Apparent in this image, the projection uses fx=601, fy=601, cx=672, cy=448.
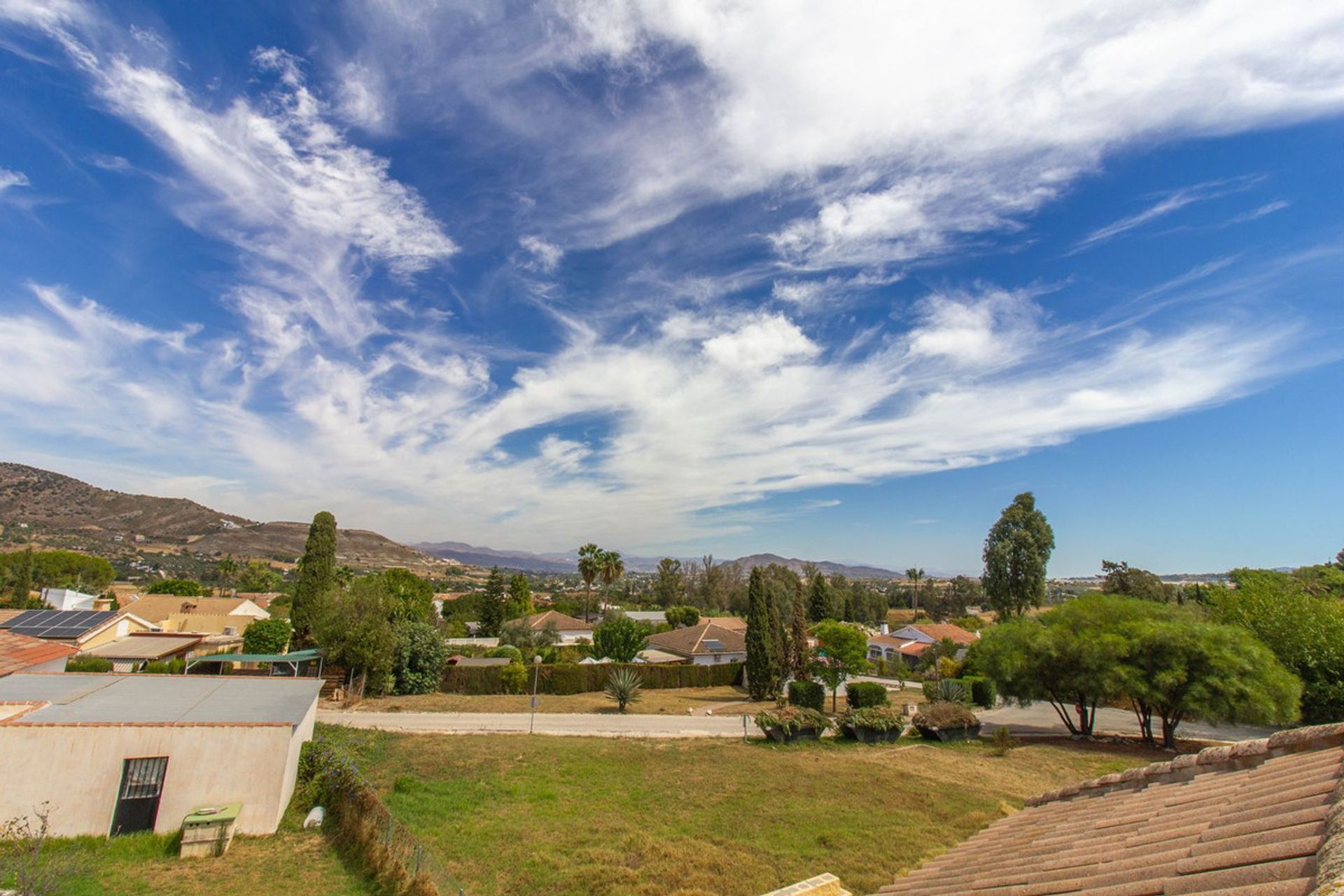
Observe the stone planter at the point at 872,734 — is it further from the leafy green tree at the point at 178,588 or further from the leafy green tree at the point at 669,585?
the leafy green tree at the point at 669,585

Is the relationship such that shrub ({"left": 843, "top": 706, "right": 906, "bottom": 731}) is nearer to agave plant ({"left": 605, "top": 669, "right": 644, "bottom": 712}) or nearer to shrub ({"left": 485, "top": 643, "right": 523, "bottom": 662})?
agave plant ({"left": 605, "top": 669, "right": 644, "bottom": 712})

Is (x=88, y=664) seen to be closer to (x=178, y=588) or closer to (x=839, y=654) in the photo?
(x=178, y=588)

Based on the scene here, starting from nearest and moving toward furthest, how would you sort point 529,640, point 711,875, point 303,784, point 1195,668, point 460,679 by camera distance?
point 711,875 → point 303,784 → point 1195,668 → point 460,679 → point 529,640

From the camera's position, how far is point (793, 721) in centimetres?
2397

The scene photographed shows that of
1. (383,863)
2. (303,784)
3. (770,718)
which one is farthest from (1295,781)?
(770,718)

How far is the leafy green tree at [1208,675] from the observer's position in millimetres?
21297

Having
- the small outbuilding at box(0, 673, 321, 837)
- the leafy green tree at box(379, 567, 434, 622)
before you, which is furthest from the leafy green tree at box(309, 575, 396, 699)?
the small outbuilding at box(0, 673, 321, 837)

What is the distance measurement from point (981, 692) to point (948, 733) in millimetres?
12291

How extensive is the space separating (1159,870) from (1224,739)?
110 feet

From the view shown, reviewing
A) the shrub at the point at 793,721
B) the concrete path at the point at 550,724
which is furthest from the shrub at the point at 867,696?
the concrete path at the point at 550,724

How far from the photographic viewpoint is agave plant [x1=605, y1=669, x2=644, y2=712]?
103 ft

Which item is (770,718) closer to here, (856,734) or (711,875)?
(856,734)

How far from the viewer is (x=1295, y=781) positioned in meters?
3.37

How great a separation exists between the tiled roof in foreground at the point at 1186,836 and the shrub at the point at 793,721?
63.0 feet
